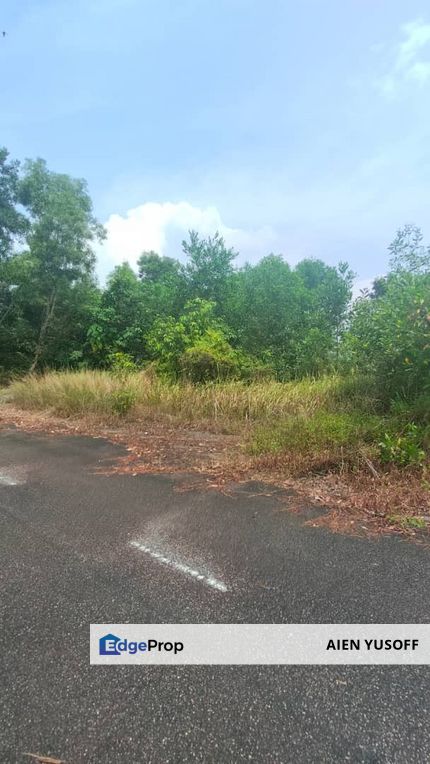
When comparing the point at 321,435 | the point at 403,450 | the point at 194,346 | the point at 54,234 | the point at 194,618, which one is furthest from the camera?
the point at 54,234

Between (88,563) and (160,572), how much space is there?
50 centimetres

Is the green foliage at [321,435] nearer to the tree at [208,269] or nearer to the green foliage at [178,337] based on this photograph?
the green foliage at [178,337]

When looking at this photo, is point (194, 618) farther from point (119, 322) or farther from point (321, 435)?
point (119, 322)

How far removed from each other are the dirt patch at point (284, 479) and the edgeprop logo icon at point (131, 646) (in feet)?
5.09

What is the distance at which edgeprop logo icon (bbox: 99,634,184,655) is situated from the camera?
1686mm

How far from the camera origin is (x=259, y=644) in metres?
1.69

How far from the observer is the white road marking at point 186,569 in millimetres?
2119

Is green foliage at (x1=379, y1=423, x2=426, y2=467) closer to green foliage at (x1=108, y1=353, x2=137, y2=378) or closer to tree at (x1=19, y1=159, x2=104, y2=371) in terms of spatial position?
green foliage at (x1=108, y1=353, x2=137, y2=378)

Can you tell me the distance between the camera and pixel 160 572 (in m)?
2.25

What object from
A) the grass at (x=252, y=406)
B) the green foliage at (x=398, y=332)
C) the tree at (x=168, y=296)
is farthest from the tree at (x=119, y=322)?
the green foliage at (x=398, y=332)

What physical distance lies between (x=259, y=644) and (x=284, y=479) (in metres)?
2.23

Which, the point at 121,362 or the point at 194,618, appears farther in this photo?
the point at 121,362

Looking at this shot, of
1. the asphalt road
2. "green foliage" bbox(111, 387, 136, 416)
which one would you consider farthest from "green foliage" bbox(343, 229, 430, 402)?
"green foliage" bbox(111, 387, 136, 416)

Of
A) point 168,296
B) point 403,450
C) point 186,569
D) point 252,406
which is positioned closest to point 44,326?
point 168,296
